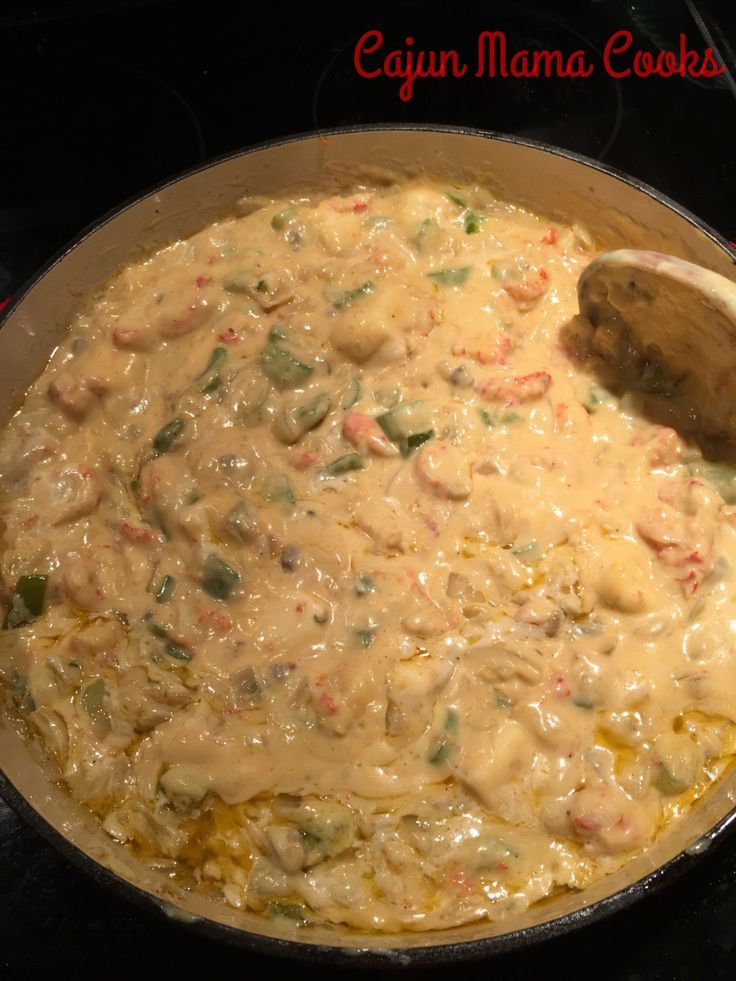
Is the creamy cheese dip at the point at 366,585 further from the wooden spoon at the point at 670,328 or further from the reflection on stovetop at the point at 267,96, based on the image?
the reflection on stovetop at the point at 267,96

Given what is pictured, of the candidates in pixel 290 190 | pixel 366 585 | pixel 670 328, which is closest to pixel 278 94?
pixel 290 190

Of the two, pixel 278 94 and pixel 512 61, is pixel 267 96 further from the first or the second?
pixel 512 61

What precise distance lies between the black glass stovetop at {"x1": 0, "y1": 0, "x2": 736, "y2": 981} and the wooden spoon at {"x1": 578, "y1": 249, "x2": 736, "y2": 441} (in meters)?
0.81

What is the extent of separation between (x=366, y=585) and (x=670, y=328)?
0.95 m

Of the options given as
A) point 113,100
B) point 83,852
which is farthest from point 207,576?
point 113,100

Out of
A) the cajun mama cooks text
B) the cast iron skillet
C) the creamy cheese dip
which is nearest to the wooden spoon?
the creamy cheese dip

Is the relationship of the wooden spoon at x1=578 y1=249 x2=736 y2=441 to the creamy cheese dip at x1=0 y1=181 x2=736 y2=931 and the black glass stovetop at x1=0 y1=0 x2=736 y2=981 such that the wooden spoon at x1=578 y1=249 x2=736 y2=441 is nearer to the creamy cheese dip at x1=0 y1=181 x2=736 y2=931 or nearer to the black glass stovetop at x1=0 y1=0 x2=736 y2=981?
the creamy cheese dip at x1=0 y1=181 x2=736 y2=931

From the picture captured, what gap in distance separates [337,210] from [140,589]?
1.32 metres

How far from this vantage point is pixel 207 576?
200 cm

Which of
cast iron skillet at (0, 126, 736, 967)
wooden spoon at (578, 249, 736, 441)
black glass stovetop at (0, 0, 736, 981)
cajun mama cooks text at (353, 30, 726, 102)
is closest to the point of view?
cast iron skillet at (0, 126, 736, 967)

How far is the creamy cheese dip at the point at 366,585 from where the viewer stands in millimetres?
1744

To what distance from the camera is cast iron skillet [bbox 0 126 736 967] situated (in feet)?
5.44

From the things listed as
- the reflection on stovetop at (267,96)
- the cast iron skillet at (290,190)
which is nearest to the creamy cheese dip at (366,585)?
the cast iron skillet at (290,190)

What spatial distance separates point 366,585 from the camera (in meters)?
1.97
